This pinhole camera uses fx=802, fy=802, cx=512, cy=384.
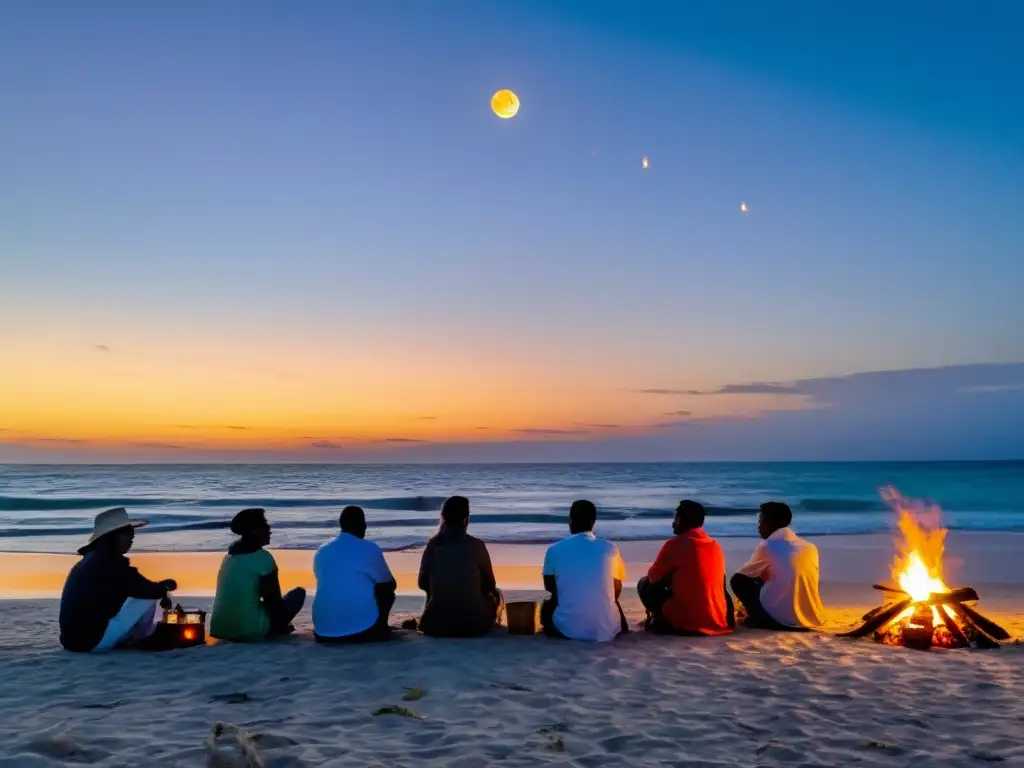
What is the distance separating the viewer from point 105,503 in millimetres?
34719

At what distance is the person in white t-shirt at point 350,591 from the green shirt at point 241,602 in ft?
1.81

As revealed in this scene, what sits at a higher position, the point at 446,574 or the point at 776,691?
the point at 446,574

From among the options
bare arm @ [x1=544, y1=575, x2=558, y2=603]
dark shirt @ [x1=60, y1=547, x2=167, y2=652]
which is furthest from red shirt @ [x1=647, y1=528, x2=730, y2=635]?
dark shirt @ [x1=60, y1=547, x2=167, y2=652]

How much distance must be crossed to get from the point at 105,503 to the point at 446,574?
32.3 m

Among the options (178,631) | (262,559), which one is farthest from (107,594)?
(262,559)

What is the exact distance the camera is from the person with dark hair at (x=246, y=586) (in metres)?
7.34

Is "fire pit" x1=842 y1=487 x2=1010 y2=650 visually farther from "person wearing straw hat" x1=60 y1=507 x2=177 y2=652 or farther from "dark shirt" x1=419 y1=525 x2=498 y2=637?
"person wearing straw hat" x1=60 y1=507 x2=177 y2=652

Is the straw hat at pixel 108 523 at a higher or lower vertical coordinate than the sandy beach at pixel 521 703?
higher

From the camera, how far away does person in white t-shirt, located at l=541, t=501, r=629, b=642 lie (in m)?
7.22

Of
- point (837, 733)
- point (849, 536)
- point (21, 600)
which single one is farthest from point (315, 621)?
point (849, 536)

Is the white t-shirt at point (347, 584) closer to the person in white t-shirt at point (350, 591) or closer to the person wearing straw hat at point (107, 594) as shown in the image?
the person in white t-shirt at point (350, 591)

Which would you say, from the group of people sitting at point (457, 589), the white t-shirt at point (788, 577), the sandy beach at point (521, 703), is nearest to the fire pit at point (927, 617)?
the sandy beach at point (521, 703)

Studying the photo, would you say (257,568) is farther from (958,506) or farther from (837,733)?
(958,506)

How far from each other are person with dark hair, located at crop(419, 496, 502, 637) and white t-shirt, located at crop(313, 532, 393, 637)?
0.48 m
